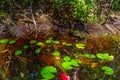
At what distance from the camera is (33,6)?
136 inches

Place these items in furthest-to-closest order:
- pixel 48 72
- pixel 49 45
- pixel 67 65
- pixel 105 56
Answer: pixel 49 45, pixel 105 56, pixel 67 65, pixel 48 72

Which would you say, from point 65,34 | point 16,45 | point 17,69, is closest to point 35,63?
point 17,69

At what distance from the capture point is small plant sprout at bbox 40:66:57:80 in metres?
2.47

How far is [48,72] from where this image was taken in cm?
252

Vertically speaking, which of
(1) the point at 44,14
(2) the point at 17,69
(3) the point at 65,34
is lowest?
(2) the point at 17,69

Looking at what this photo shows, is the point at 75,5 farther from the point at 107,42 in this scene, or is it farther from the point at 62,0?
the point at 107,42

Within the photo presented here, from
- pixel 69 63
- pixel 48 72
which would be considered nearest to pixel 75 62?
pixel 69 63

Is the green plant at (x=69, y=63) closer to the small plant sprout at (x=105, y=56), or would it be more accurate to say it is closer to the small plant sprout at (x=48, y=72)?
the small plant sprout at (x=48, y=72)

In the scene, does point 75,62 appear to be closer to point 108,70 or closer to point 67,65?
point 67,65

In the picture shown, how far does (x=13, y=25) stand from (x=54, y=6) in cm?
59

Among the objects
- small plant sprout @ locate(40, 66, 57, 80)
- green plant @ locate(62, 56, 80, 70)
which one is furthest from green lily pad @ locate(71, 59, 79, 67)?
small plant sprout @ locate(40, 66, 57, 80)

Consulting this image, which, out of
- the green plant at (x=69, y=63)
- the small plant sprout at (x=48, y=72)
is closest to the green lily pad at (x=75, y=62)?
the green plant at (x=69, y=63)

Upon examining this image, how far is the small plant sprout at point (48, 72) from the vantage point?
97.3 inches

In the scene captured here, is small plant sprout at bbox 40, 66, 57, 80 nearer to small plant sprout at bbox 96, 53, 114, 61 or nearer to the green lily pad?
the green lily pad
